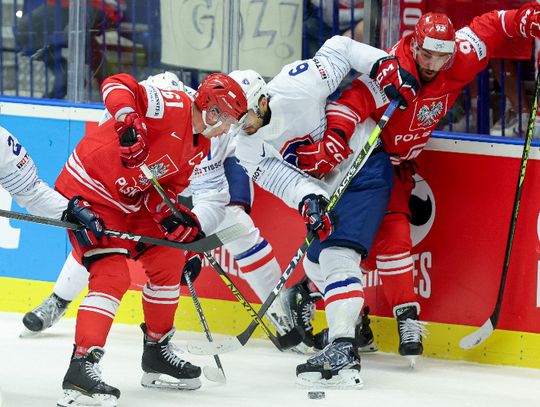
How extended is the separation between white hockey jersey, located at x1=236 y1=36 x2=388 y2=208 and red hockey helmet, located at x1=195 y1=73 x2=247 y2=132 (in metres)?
0.54

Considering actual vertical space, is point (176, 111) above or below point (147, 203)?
above

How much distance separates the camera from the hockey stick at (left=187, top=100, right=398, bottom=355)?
4680mm

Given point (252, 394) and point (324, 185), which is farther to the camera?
point (324, 185)

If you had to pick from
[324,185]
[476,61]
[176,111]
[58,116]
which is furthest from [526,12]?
[58,116]

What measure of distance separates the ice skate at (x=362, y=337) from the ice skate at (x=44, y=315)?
0.98 meters

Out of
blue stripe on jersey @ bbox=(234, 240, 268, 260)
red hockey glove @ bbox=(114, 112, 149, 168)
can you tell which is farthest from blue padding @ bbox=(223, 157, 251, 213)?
red hockey glove @ bbox=(114, 112, 149, 168)

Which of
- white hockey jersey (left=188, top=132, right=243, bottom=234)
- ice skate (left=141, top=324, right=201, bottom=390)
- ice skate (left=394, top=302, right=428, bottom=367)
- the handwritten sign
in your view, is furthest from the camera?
the handwritten sign

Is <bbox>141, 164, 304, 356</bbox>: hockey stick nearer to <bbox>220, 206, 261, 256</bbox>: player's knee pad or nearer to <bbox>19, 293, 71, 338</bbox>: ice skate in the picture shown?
<bbox>220, 206, 261, 256</bbox>: player's knee pad

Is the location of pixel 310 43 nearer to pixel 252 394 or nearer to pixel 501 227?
pixel 501 227

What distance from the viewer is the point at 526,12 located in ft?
15.9

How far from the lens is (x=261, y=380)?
472 cm

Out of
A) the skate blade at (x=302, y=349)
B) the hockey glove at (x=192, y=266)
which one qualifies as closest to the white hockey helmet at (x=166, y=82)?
the hockey glove at (x=192, y=266)

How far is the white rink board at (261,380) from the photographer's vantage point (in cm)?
441

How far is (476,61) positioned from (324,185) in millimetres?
696
